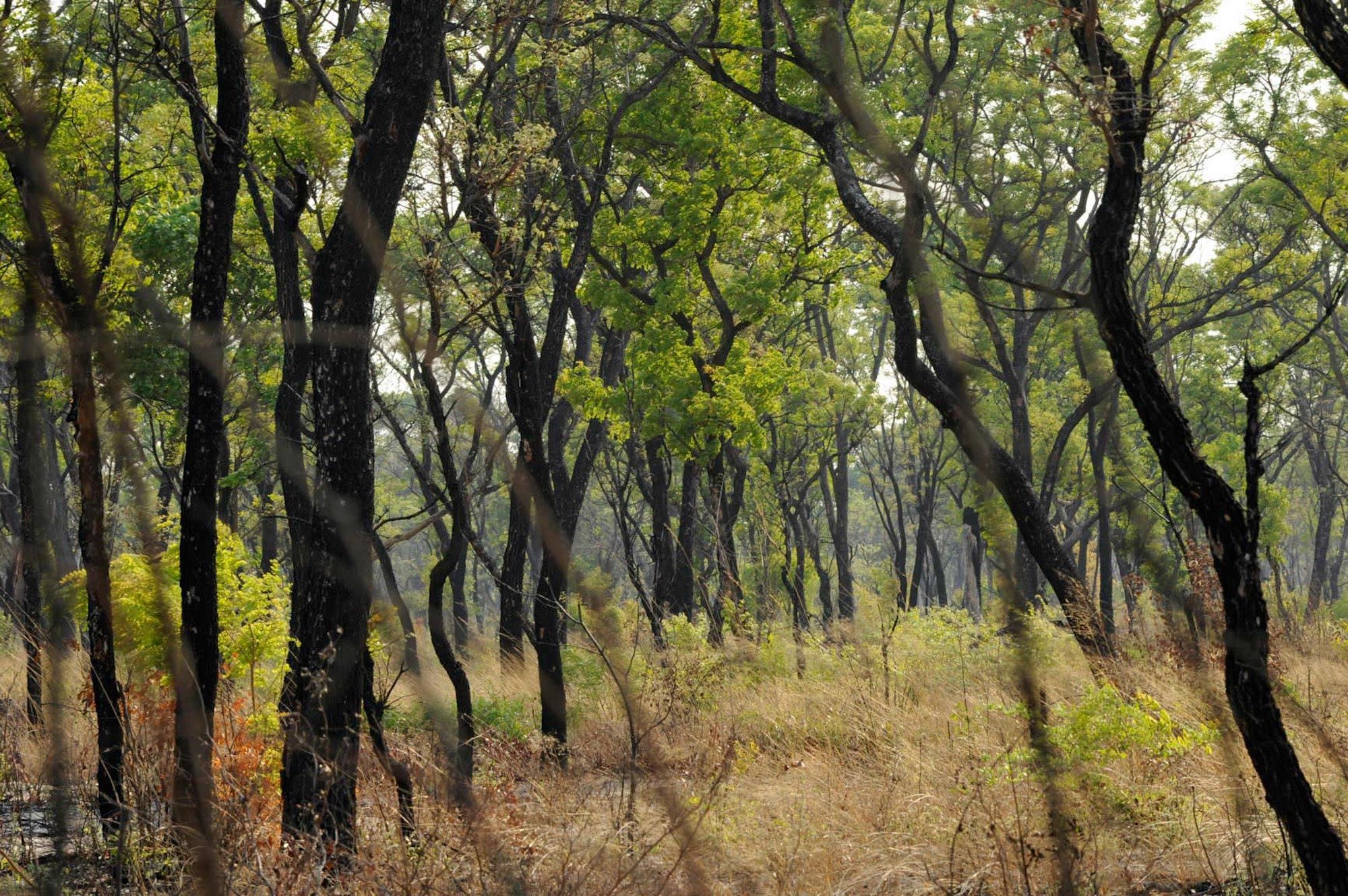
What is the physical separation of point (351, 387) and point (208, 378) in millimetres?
1503

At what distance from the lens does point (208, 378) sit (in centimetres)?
725

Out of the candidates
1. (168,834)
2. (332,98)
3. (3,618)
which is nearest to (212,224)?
(332,98)

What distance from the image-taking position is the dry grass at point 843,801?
5207 mm

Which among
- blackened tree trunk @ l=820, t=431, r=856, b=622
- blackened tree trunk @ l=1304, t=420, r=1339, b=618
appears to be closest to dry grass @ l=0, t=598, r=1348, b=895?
blackened tree trunk @ l=820, t=431, r=856, b=622

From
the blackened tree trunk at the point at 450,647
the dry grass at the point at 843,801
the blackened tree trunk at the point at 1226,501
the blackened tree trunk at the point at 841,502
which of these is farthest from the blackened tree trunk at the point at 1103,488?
the blackened tree trunk at the point at 1226,501

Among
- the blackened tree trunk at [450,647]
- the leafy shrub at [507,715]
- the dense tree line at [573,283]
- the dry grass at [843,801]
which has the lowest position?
the leafy shrub at [507,715]

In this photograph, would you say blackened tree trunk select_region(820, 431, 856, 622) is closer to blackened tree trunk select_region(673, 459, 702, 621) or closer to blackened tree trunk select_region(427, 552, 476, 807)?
blackened tree trunk select_region(673, 459, 702, 621)

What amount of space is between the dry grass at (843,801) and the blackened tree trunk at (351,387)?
491 millimetres

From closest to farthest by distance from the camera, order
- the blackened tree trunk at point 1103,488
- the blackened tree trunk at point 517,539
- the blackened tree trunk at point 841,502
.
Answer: the blackened tree trunk at point 517,539 → the blackened tree trunk at point 1103,488 → the blackened tree trunk at point 841,502

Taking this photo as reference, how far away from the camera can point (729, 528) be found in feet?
50.8

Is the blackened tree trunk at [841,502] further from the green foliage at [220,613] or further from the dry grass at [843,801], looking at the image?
the green foliage at [220,613]

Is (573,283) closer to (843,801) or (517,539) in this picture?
(517,539)

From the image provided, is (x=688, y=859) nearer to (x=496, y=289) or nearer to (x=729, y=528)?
(x=496, y=289)

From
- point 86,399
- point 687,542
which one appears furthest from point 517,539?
point 687,542
